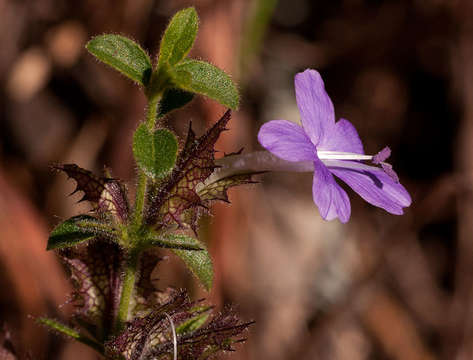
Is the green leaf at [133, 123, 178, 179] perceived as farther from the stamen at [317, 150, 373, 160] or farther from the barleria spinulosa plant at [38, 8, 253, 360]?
the stamen at [317, 150, 373, 160]

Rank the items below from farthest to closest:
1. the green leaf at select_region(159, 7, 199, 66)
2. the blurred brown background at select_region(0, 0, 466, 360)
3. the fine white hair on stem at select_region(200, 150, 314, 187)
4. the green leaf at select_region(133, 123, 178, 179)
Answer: the blurred brown background at select_region(0, 0, 466, 360) → the fine white hair on stem at select_region(200, 150, 314, 187) → the green leaf at select_region(159, 7, 199, 66) → the green leaf at select_region(133, 123, 178, 179)

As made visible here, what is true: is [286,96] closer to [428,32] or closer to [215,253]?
[428,32]

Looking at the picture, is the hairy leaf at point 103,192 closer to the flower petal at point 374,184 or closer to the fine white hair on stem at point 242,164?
the fine white hair on stem at point 242,164

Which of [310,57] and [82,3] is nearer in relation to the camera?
[82,3]

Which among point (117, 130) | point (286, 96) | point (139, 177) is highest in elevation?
point (139, 177)

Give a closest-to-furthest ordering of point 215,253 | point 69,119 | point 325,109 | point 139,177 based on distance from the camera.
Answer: point 139,177, point 325,109, point 215,253, point 69,119

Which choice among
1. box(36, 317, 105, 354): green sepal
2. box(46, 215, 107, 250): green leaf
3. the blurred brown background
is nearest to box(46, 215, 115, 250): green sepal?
box(46, 215, 107, 250): green leaf

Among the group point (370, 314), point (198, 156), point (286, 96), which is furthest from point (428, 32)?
point (198, 156)
